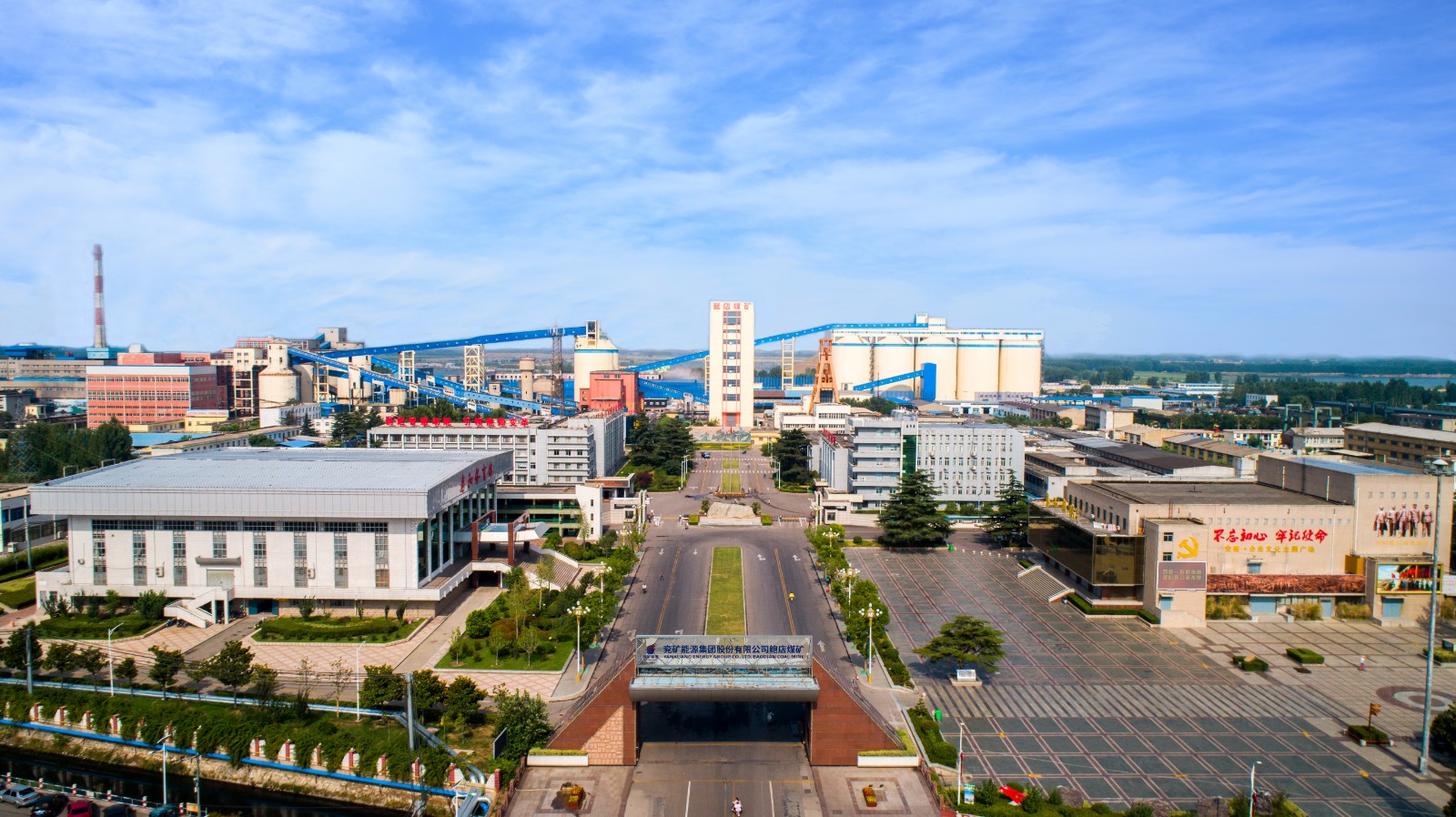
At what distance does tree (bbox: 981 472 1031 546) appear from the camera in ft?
166

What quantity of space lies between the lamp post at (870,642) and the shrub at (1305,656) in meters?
15.0

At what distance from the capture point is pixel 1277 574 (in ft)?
126

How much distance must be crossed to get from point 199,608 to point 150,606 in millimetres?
1649

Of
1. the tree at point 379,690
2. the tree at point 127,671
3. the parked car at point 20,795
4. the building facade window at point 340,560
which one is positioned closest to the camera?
the parked car at point 20,795

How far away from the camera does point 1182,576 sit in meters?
36.9

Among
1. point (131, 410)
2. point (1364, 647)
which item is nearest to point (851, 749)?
point (1364, 647)

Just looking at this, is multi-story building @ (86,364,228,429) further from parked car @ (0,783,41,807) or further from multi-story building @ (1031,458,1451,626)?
multi-story building @ (1031,458,1451,626)

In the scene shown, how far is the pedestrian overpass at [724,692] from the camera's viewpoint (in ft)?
78.2

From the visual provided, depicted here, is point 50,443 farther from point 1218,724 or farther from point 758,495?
point 1218,724

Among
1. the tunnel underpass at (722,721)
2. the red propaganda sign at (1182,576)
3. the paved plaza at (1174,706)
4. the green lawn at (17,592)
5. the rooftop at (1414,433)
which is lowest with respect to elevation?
the paved plaza at (1174,706)

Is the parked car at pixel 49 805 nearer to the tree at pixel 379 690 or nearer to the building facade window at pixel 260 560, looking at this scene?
the tree at pixel 379 690

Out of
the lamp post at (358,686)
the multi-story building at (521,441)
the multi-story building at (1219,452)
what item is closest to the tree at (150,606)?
the lamp post at (358,686)

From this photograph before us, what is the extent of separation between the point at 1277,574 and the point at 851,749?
24716 millimetres

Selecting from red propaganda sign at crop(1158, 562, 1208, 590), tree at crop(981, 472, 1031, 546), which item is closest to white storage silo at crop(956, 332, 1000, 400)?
tree at crop(981, 472, 1031, 546)
